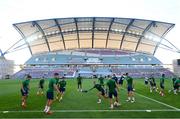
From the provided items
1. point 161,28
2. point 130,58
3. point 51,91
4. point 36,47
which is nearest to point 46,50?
point 36,47

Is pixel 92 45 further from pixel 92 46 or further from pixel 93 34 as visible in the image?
pixel 93 34

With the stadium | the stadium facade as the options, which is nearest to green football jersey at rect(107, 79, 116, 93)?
the stadium

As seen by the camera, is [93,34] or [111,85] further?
[93,34]

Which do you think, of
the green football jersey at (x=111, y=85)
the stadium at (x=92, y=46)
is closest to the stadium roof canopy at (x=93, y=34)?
the stadium at (x=92, y=46)

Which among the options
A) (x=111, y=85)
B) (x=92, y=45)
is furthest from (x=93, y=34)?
(x=111, y=85)

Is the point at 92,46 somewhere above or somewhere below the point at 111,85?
above

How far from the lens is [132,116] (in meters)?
15.5

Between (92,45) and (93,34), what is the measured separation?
10.9 metres

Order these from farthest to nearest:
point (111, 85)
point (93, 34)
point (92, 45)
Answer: point (92, 45), point (93, 34), point (111, 85)

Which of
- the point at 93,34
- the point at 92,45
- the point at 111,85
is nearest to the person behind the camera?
the point at 111,85

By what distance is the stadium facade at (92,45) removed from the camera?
9419cm

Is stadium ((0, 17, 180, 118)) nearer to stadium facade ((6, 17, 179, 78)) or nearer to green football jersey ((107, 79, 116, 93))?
stadium facade ((6, 17, 179, 78))

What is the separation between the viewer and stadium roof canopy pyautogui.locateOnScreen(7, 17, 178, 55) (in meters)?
92.4

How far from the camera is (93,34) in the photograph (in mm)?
104438
